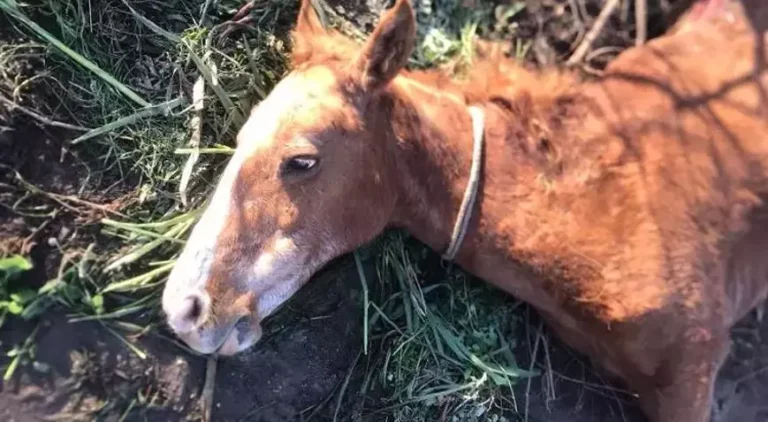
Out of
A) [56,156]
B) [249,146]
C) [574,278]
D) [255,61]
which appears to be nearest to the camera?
[249,146]

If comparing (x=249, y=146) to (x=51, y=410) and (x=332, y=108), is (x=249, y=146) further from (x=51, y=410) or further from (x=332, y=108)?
(x=51, y=410)

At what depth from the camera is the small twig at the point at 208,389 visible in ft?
10.00

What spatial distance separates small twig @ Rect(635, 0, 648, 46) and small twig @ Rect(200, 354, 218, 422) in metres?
2.25

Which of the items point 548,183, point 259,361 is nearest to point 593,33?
point 548,183

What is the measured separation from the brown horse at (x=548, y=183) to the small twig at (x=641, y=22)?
1.24 feet

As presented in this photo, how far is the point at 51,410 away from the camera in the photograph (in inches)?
114

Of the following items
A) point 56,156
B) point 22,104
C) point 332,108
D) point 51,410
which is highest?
point 332,108

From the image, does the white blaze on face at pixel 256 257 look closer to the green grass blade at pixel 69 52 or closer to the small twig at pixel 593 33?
the green grass blade at pixel 69 52

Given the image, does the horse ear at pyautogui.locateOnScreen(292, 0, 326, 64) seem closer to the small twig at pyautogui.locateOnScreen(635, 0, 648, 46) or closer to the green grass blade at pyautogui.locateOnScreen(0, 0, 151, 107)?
the green grass blade at pyautogui.locateOnScreen(0, 0, 151, 107)

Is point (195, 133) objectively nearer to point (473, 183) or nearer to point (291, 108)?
point (291, 108)

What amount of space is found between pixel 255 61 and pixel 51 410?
158 centimetres

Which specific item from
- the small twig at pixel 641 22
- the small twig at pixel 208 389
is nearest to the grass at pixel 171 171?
the small twig at pixel 208 389

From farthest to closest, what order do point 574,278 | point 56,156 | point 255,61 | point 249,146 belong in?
point 255,61, point 56,156, point 574,278, point 249,146

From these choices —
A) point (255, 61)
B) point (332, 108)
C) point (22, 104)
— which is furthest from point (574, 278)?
point (22, 104)
